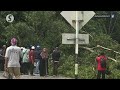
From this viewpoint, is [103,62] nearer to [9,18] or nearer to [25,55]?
[25,55]

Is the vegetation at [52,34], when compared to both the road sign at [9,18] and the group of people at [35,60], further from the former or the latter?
the group of people at [35,60]

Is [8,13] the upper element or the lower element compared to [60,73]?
upper

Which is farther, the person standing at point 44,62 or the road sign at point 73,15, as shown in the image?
the person standing at point 44,62

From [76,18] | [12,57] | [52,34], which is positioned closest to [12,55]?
[12,57]

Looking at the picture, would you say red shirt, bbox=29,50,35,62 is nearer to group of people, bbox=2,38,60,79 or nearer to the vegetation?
group of people, bbox=2,38,60,79

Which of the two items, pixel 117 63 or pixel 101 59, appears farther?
pixel 117 63

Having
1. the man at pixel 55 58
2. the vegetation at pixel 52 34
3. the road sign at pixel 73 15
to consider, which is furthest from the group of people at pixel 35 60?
the road sign at pixel 73 15

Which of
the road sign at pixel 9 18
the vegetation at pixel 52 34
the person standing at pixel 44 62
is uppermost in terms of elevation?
the road sign at pixel 9 18

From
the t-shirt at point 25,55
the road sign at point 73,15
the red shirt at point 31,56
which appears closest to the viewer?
the road sign at point 73,15
